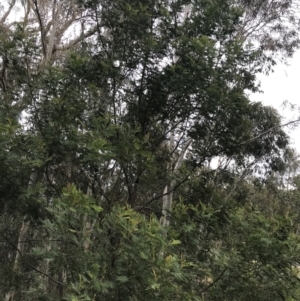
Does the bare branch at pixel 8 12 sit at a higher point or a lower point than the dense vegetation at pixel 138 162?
higher

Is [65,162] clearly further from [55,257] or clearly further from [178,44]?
[178,44]

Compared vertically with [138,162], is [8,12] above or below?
above

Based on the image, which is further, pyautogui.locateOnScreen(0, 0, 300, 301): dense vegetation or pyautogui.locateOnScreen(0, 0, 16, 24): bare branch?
pyautogui.locateOnScreen(0, 0, 16, 24): bare branch

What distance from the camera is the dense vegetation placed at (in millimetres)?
3113

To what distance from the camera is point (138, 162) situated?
413 cm

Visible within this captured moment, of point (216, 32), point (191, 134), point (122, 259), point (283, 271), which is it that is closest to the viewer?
point (122, 259)

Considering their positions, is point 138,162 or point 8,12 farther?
point 8,12

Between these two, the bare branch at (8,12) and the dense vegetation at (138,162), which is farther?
the bare branch at (8,12)

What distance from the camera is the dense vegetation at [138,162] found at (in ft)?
10.2

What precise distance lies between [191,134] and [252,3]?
A: 5.87 m

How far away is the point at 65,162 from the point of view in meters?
4.18

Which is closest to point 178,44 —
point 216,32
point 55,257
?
point 216,32

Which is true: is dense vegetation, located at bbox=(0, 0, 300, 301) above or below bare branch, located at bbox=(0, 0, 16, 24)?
below

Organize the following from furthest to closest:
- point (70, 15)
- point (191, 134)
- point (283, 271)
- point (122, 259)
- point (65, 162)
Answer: point (70, 15) < point (191, 134) < point (65, 162) < point (283, 271) < point (122, 259)
